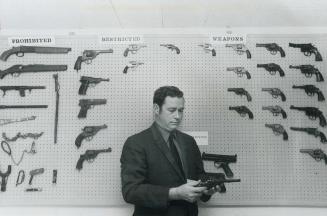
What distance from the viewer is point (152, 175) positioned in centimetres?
249

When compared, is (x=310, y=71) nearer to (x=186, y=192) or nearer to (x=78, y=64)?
(x=186, y=192)

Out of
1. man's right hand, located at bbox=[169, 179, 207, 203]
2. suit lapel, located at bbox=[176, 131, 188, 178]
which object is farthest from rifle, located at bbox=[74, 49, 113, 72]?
man's right hand, located at bbox=[169, 179, 207, 203]

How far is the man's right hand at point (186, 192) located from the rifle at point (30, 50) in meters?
1.34

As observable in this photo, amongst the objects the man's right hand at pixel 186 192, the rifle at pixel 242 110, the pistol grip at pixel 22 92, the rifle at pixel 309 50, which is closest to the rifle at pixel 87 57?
the pistol grip at pixel 22 92

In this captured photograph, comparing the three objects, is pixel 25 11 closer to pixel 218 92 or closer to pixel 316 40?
pixel 218 92

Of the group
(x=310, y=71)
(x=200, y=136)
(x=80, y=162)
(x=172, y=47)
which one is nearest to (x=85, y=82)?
(x=80, y=162)

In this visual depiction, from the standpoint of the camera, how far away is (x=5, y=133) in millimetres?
2875

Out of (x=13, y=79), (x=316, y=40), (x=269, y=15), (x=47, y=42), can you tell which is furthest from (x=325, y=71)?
(x=13, y=79)

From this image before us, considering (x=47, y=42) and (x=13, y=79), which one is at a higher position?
(x=47, y=42)

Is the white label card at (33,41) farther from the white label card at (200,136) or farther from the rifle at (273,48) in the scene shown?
the rifle at (273,48)

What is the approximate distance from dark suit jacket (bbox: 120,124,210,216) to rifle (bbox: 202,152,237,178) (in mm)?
241

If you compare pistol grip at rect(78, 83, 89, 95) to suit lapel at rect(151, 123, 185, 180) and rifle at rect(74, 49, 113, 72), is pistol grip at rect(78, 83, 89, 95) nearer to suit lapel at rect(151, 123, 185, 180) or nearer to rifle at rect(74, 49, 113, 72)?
rifle at rect(74, 49, 113, 72)

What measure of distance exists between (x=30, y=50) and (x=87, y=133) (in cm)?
76

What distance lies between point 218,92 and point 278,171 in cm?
72
